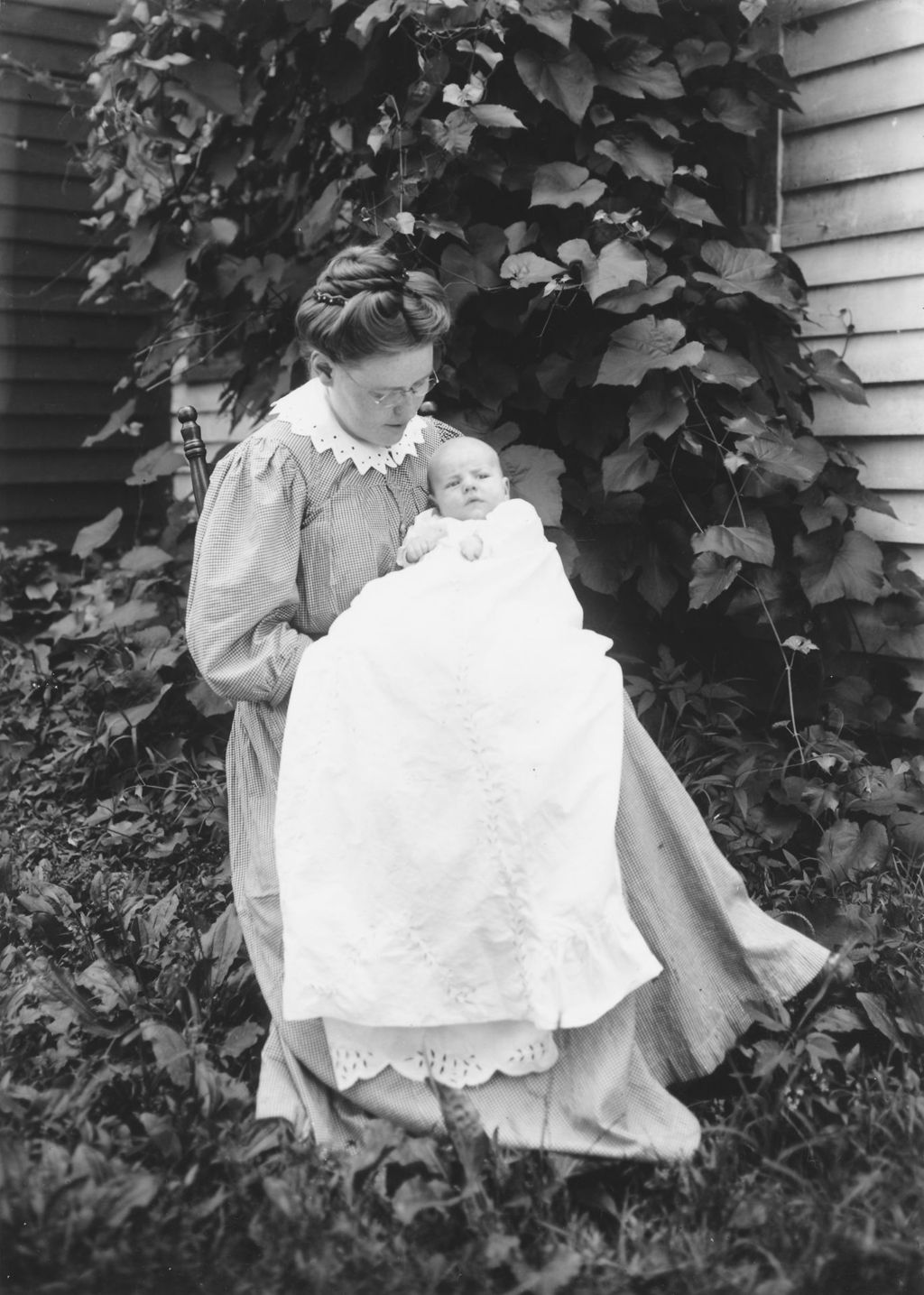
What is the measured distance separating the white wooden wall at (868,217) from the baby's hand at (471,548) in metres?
1.70

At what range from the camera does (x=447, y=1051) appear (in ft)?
6.58

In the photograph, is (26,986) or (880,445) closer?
(26,986)

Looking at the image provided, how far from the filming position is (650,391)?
3098 millimetres

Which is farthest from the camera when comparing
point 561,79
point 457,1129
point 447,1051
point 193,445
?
point 561,79

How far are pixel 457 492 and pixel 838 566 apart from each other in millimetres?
1359

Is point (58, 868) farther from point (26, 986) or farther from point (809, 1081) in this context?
point (809, 1081)

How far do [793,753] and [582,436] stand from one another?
1016 mm

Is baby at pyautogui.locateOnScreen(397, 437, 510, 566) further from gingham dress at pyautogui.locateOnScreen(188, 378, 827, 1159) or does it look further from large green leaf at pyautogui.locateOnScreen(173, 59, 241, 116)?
large green leaf at pyautogui.locateOnScreen(173, 59, 241, 116)

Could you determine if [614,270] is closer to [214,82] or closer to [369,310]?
[369,310]

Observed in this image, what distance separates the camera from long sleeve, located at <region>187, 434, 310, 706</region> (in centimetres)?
213

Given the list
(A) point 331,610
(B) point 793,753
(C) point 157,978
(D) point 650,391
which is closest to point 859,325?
(D) point 650,391

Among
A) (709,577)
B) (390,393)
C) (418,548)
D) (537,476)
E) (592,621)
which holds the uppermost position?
(390,393)

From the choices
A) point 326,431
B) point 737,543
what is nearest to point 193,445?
point 326,431

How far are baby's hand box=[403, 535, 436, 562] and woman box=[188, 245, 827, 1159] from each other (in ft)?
0.34
